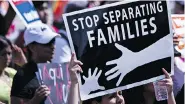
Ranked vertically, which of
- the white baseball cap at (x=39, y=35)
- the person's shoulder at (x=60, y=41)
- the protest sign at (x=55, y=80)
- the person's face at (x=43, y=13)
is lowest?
the person's shoulder at (x=60, y=41)

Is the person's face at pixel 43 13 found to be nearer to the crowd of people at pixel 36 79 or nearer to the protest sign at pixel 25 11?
the crowd of people at pixel 36 79

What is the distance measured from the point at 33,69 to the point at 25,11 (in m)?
1.16

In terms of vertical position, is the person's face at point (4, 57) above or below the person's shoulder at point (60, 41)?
above

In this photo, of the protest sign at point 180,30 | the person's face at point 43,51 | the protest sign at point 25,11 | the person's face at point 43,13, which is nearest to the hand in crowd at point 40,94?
the person's face at point 43,51

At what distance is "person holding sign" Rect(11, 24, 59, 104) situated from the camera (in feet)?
20.3

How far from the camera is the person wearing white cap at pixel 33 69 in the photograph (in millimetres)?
6195

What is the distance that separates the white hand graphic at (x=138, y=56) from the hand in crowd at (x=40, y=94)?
76 cm

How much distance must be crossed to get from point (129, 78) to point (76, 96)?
16.6 inches

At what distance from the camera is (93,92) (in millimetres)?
5535

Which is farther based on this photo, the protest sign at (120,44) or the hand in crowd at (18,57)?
the hand in crowd at (18,57)

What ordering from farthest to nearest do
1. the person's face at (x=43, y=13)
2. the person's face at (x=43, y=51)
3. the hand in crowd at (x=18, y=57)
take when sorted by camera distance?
the person's face at (x=43, y=13) → the hand in crowd at (x=18, y=57) → the person's face at (x=43, y=51)

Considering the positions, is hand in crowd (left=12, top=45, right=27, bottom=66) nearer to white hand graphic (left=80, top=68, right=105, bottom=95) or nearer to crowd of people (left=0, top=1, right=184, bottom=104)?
crowd of people (left=0, top=1, right=184, bottom=104)

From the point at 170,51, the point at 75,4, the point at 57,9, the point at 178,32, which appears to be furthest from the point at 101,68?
the point at 57,9

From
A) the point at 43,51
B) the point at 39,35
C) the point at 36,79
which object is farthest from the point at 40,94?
the point at 39,35
